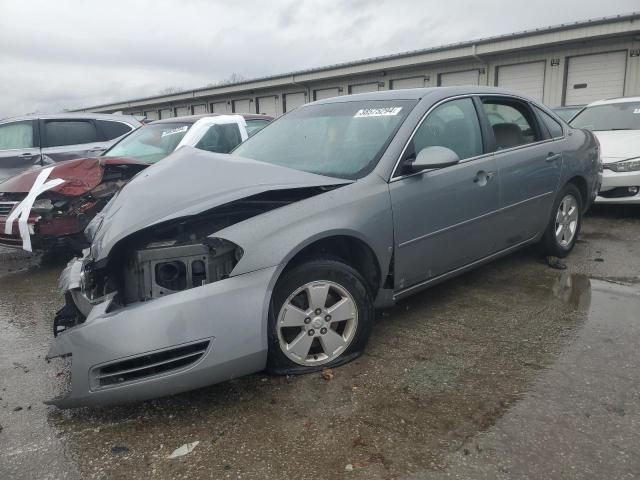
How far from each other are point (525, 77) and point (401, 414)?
17.6m

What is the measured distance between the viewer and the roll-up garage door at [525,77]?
17.2 meters

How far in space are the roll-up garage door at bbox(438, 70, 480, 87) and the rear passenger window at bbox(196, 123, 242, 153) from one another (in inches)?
546

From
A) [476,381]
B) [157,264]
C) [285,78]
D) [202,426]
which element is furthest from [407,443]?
[285,78]

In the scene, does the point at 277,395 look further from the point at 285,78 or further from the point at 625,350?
the point at 285,78

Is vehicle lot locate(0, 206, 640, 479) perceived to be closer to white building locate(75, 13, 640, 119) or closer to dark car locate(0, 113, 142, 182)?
dark car locate(0, 113, 142, 182)

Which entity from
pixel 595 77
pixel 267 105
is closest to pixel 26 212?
pixel 595 77

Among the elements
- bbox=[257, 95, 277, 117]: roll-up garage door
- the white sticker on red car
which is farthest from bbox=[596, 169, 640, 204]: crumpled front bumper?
bbox=[257, 95, 277, 117]: roll-up garage door

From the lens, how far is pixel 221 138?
6543mm

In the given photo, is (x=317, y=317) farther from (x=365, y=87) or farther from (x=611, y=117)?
(x=365, y=87)

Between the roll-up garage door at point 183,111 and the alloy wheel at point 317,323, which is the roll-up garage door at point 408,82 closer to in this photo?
the roll-up garage door at point 183,111

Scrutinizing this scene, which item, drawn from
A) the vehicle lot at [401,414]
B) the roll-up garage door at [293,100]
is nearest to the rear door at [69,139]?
the vehicle lot at [401,414]

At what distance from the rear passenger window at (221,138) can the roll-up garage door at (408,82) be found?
14.5 m

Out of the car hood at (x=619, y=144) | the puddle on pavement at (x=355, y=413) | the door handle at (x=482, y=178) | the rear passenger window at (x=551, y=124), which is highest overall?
the rear passenger window at (x=551, y=124)

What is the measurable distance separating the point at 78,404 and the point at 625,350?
302 centimetres
